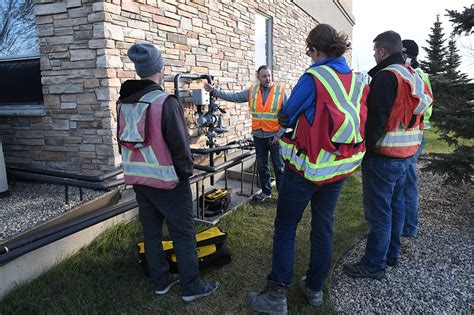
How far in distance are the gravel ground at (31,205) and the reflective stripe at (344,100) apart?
9.26ft

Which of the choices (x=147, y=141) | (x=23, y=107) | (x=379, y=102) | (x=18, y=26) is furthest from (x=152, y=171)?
(x=18, y=26)

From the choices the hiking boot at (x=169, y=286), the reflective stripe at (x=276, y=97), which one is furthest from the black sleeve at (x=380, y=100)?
the reflective stripe at (x=276, y=97)

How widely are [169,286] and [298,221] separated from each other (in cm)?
129

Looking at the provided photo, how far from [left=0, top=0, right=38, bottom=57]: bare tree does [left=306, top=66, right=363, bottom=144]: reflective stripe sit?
3783 millimetres

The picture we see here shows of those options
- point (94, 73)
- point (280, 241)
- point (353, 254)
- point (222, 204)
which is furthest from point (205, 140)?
point (280, 241)

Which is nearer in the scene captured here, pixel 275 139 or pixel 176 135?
pixel 176 135

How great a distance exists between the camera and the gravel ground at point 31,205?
335 cm

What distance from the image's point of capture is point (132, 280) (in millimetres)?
3199

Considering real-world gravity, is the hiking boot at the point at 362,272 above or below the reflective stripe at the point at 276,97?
below

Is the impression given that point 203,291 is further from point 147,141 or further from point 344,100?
point 344,100

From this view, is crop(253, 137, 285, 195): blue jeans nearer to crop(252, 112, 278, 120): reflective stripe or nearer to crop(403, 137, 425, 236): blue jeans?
crop(252, 112, 278, 120): reflective stripe

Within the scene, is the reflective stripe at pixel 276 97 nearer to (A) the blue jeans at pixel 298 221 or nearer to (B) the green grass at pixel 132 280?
(B) the green grass at pixel 132 280

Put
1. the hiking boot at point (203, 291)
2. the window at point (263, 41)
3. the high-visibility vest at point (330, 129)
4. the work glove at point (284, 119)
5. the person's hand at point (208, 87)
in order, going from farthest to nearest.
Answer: the window at point (263, 41) < the person's hand at point (208, 87) < the hiking boot at point (203, 291) < the work glove at point (284, 119) < the high-visibility vest at point (330, 129)

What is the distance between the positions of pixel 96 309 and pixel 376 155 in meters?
2.58
